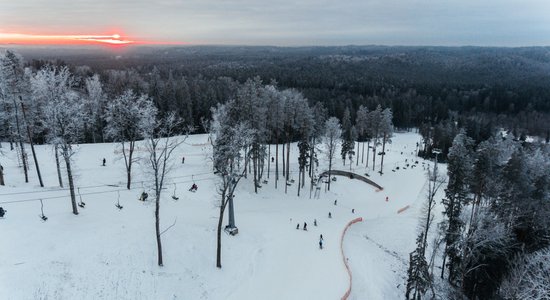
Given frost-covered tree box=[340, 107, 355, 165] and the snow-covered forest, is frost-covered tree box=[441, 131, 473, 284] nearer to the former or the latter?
the snow-covered forest

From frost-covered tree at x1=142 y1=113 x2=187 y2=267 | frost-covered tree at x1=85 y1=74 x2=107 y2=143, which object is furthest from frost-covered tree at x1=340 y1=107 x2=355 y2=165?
frost-covered tree at x1=85 y1=74 x2=107 y2=143

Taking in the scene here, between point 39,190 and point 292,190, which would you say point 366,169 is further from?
point 39,190

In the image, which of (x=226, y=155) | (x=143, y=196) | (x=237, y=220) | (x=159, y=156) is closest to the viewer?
(x=226, y=155)

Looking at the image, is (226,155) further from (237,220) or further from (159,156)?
(237,220)

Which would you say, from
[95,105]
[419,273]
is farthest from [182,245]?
[95,105]

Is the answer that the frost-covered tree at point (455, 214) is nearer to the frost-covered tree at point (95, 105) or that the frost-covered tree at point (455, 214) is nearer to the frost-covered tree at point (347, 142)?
the frost-covered tree at point (347, 142)

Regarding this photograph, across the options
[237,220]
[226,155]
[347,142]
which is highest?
[226,155]

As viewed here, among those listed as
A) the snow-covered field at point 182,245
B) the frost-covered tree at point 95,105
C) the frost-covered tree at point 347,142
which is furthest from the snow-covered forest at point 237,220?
the frost-covered tree at point 95,105
